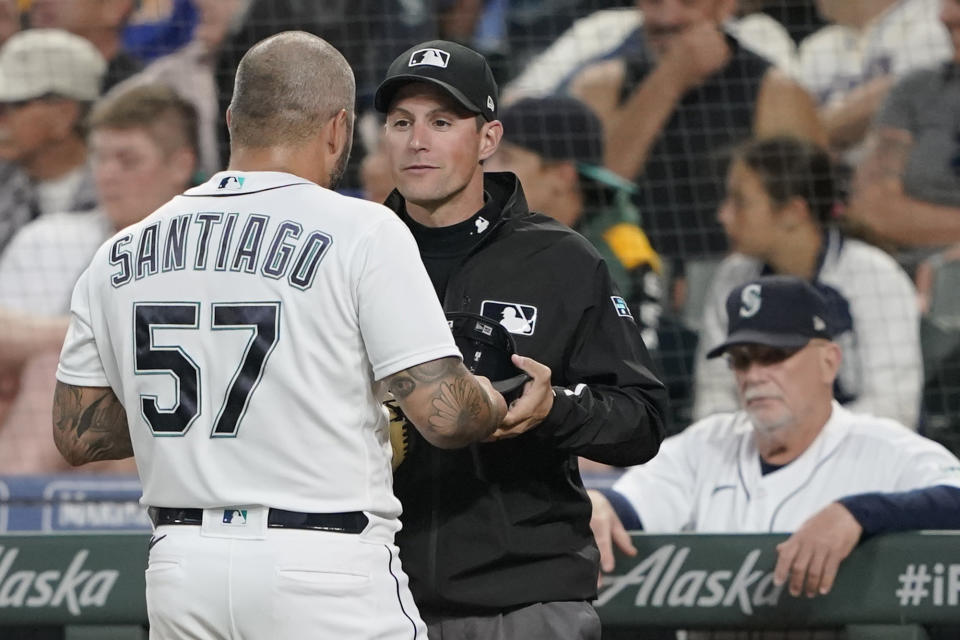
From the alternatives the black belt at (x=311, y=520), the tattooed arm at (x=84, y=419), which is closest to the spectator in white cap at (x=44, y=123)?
the tattooed arm at (x=84, y=419)

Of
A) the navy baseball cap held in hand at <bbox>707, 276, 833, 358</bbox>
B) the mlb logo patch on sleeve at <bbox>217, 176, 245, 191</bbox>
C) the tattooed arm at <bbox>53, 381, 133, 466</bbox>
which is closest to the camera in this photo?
the mlb logo patch on sleeve at <bbox>217, 176, 245, 191</bbox>

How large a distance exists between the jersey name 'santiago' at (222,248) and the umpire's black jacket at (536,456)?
463 mm

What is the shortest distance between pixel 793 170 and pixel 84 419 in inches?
139

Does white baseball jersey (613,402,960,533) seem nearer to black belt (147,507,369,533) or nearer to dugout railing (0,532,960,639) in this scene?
dugout railing (0,532,960,639)

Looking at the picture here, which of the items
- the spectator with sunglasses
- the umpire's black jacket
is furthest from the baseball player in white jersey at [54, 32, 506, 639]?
the spectator with sunglasses

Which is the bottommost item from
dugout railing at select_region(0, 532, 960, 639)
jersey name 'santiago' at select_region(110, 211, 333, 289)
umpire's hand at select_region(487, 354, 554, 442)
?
dugout railing at select_region(0, 532, 960, 639)

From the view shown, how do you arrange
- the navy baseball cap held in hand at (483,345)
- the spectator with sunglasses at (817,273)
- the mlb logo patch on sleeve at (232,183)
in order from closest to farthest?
1. the mlb logo patch on sleeve at (232,183)
2. the navy baseball cap held in hand at (483,345)
3. the spectator with sunglasses at (817,273)

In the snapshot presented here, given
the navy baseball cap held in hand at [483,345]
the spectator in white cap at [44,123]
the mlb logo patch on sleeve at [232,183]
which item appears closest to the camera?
the mlb logo patch on sleeve at [232,183]

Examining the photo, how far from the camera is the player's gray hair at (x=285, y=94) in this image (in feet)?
6.77

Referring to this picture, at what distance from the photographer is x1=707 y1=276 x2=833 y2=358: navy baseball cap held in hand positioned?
337 cm

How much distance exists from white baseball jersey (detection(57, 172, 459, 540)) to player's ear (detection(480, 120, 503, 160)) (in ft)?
1.71

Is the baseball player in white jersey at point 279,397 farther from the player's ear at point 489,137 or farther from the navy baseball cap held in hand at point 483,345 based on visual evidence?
the player's ear at point 489,137

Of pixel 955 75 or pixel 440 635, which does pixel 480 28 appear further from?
pixel 440 635

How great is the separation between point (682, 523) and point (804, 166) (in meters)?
2.23
